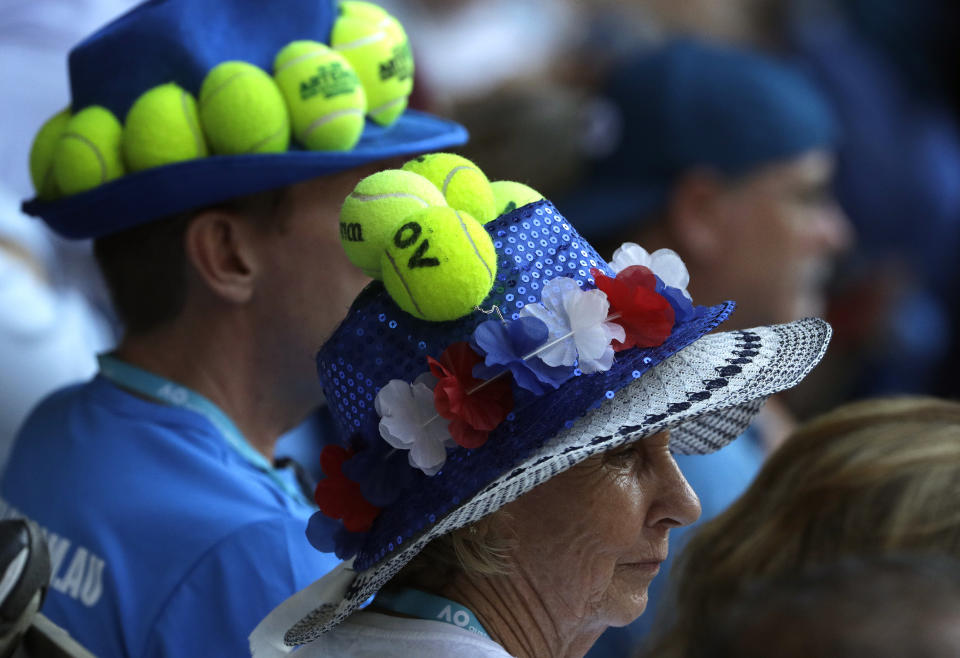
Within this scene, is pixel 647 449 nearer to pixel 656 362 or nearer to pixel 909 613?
pixel 656 362

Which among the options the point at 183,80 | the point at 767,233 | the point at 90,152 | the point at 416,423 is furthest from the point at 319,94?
the point at 767,233

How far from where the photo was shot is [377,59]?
2.40 m

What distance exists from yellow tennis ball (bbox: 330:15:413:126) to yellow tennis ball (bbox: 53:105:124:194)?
46 centimetres

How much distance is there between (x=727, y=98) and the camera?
4.05m

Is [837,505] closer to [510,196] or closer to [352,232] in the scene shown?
[510,196]

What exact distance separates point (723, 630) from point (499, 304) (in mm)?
781

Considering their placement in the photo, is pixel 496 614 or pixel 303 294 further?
pixel 303 294

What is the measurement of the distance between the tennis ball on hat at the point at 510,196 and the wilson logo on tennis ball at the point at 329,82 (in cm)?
51

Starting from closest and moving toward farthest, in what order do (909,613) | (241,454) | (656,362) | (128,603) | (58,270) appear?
(909,613), (656,362), (128,603), (241,454), (58,270)

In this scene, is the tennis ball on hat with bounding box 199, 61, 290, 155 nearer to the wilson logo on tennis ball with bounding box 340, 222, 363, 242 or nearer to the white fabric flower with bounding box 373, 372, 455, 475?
the wilson logo on tennis ball with bounding box 340, 222, 363, 242

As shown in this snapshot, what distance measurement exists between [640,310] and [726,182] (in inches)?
99.2

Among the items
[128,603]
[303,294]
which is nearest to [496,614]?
[128,603]

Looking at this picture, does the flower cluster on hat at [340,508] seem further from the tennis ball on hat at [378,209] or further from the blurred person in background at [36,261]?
the blurred person in background at [36,261]

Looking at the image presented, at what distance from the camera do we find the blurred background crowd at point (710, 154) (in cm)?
337
